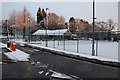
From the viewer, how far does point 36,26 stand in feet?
274

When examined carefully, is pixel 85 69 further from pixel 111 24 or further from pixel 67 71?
pixel 111 24

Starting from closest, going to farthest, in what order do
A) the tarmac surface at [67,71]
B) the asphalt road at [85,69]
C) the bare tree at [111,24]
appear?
the tarmac surface at [67,71] → the asphalt road at [85,69] → the bare tree at [111,24]

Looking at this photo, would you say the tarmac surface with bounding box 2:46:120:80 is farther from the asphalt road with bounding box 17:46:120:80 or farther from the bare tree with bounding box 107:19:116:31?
the bare tree with bounding box 107:19:116:31

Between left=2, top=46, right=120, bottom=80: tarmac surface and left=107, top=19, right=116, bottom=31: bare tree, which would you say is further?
left=107, top=19, right=116, bottom=31: bare tree

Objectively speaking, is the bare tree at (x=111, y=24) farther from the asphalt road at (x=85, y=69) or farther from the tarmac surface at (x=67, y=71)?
the tarmac surface at (x=67, y=71)

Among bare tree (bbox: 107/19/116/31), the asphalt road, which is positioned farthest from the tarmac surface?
bare tree (bbox: 107/19/116/31)

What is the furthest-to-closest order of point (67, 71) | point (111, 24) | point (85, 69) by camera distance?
point (111, 24)
point (85, 69)
point (67, 71)

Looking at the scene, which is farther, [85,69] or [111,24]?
[111,24]

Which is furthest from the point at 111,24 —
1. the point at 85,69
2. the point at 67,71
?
the point at 67,71

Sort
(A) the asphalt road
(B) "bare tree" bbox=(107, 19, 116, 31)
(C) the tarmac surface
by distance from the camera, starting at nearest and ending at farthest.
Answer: (C) the tarmac surface
(A) the asphalt road
(B) "bare tree" bbox=(107, 19, 116, 31)

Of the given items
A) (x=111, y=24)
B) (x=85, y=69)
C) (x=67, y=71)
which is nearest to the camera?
(x=67, y=71)

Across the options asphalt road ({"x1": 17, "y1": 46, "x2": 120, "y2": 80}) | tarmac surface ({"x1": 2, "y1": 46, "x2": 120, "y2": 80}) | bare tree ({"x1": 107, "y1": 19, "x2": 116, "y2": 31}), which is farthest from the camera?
bare tree ({"x1": 107, "y1": 19, "x2": 116, "y2": 31})

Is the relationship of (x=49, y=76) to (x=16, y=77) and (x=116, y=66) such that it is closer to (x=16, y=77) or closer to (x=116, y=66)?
(x=16, y=77)

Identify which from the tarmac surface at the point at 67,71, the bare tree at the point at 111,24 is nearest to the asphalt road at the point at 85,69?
the tarmac surface at the point at 67,71
